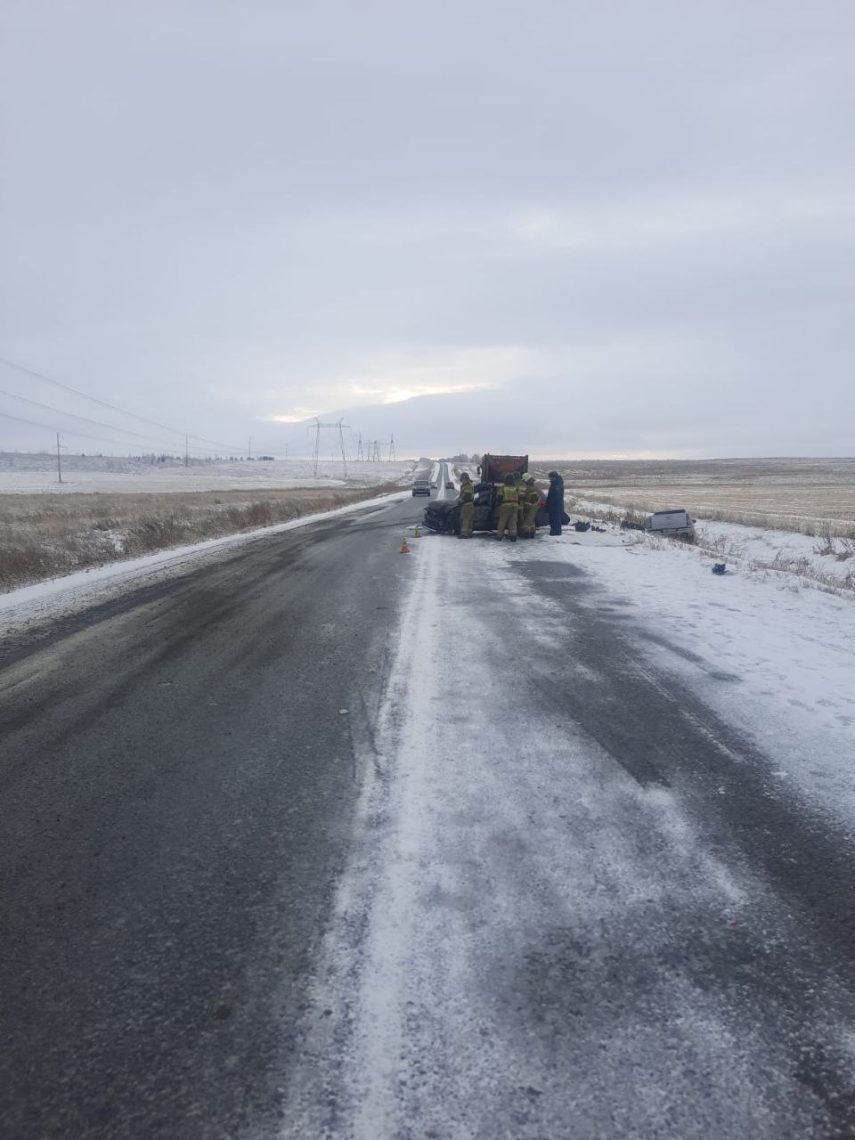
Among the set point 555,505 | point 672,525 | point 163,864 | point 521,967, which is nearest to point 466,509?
point 555,505

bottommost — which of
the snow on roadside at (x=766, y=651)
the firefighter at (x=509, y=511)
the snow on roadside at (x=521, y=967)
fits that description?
the snow on roadside at (x=521, y=967)

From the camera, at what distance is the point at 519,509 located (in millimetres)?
18359

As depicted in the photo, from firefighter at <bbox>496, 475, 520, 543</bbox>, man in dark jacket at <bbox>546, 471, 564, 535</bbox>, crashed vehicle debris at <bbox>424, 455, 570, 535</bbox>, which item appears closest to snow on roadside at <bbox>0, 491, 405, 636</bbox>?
crashed vehicle debris at <bbox>424, 455, 570, 535</bbox>

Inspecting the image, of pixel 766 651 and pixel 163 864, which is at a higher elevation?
pixel 766 651

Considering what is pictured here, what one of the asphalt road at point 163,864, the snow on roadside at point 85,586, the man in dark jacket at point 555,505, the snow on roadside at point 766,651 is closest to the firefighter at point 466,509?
the man in dark jacket at point 555,505

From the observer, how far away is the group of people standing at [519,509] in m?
18.2

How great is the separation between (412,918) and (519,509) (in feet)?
52.7

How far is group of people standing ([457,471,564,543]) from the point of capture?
18172 millimetres

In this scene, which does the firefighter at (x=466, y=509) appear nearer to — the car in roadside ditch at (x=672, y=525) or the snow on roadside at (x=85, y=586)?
the car in roadside ditch at (x=672, y=525)

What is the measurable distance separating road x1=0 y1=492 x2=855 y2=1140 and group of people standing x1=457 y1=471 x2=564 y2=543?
A: 12536mm

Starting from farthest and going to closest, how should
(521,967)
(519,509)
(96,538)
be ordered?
1. (519,509)
2. (96,538)
3. (521,967)

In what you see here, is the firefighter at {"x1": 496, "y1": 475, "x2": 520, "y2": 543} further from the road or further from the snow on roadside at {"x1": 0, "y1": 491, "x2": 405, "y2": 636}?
the road

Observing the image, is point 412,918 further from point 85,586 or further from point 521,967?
point 85,586

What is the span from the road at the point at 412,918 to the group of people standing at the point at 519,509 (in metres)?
12.5
